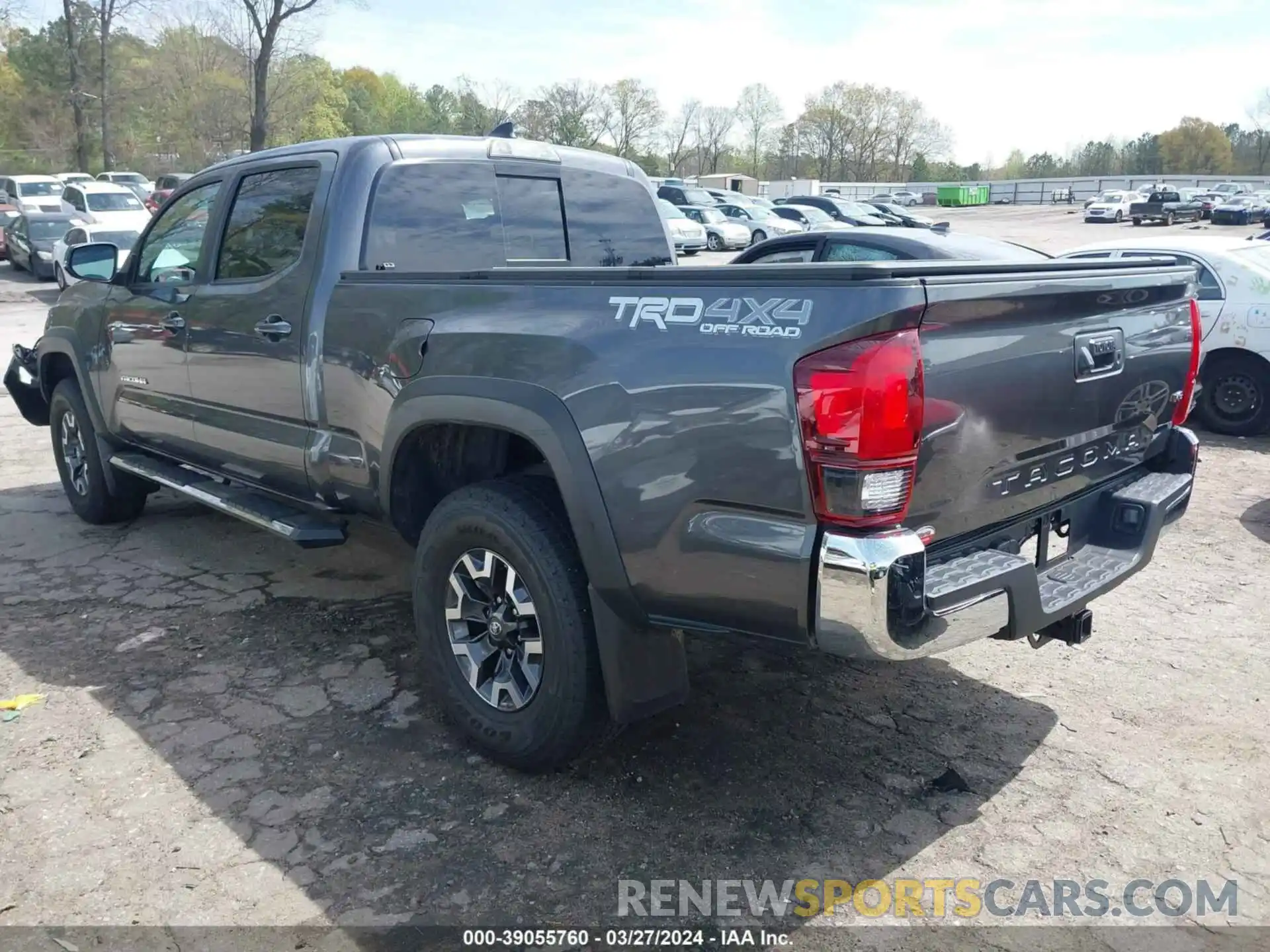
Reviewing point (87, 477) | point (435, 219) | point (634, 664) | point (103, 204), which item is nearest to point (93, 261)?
point (87, 477)

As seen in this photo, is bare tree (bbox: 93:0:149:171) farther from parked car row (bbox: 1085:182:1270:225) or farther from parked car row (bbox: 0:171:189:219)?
parked car row (bbox: 1085:182:1270:225)

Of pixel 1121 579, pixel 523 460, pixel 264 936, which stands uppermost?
pixel 523 460

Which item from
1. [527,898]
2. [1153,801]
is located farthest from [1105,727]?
[527,898]

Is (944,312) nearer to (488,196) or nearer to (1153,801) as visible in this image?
(1153,801)

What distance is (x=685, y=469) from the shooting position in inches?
108

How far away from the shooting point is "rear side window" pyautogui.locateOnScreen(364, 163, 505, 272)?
4.05 meters

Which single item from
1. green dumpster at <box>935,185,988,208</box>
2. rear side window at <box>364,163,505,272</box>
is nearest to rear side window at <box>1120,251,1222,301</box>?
rear side window at <box>364,163,505,272</box>

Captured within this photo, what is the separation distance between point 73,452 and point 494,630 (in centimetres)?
418

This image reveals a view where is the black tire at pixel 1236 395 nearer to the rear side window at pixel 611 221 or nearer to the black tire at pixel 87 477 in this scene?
the rear side window at pixel 611 221

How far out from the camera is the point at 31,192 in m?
29.5

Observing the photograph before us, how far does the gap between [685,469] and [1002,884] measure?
4.80 feet

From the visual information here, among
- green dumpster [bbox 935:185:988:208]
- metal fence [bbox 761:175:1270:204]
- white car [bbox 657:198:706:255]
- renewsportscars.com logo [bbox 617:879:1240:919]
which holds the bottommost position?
renewsportscars.com logo [bbox 617:879:1240:919]

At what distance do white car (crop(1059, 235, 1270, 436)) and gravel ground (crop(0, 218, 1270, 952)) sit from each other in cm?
415

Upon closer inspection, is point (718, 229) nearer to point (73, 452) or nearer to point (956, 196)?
point (73, 452)
